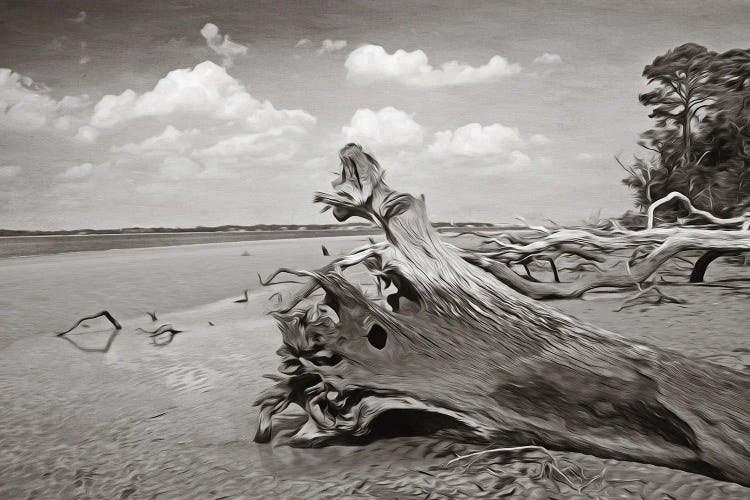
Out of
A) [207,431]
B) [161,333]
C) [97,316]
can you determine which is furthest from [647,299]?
[97,316]

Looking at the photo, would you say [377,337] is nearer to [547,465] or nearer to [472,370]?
[472,370]

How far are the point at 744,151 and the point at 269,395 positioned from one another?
20.1 ft

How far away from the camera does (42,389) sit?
271 cm

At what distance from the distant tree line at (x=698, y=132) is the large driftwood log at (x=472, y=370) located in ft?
17.3

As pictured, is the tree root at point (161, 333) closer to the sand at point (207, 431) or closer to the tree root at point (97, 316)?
the sand at point (207, 431)

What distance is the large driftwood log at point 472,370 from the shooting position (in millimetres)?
1488

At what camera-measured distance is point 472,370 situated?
1.70 metres

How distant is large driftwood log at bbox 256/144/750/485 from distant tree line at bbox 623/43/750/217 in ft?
17.3

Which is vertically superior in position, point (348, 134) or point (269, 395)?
point (348, 134)

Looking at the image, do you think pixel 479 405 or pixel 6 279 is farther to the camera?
pixel 6 279

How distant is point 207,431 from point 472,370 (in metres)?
1.03

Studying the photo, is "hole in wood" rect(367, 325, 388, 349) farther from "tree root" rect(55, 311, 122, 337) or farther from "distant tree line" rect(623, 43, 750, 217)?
"distant tree line" rect(623, 43, 750, 217)

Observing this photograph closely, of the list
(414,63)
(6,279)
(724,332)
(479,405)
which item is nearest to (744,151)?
(414,63)

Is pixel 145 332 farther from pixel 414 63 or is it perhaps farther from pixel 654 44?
pixel 654 44
